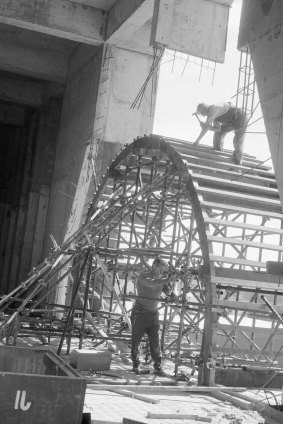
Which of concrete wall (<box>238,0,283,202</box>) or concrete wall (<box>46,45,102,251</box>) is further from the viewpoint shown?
concrete wall (<box>46,45,102,251</box>)

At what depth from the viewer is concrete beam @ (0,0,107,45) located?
771 inches

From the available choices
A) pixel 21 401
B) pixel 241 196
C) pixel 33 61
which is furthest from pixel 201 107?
pixel 21 401

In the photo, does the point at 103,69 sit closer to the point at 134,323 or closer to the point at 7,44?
the point at 7,44

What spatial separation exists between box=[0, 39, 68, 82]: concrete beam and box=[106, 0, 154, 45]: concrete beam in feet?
14.0

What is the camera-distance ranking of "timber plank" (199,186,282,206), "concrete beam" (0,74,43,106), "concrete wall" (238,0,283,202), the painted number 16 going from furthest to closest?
"concrete beam" (0,74,43,106)
"timber plank" (199,186,282,206)
"concrete wall" (238,0,283,202)
the painted number 16

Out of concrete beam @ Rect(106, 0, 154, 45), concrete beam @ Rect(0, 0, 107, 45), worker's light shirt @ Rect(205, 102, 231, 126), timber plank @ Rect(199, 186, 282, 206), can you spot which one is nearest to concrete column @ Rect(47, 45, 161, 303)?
concrete beam @ Rect(106, 0, 154, 45)

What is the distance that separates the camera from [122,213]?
17.1 m

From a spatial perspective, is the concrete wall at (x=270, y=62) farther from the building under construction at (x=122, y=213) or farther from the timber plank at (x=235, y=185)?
the timber plank at (x=235, y=185)

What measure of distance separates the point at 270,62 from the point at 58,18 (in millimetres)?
14020

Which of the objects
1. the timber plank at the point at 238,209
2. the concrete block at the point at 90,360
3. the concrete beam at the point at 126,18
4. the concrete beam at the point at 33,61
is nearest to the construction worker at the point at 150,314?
the concrete block at the point at 90,360

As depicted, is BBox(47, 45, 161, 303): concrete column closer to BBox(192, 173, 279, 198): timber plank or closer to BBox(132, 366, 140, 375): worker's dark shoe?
BBox(192, 173, 279, 198): timber plank

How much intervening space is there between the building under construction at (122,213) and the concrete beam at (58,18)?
0.05m

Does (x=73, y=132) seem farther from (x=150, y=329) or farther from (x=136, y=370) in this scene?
(x=136, y=370)

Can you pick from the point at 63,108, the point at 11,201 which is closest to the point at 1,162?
→ the point at 11,201
